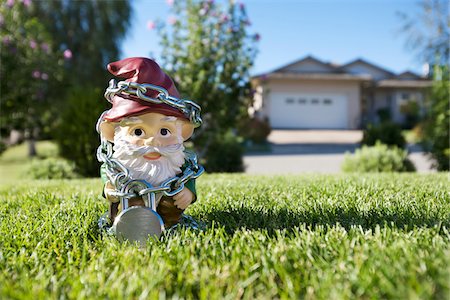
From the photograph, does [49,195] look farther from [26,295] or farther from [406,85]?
[406,85]

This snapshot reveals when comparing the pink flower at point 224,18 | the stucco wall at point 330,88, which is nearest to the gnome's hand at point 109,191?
the pink flower at point 224,18

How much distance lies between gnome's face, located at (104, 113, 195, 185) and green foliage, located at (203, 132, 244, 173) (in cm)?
669

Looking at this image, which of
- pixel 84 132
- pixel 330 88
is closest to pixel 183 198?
pixel 84 132

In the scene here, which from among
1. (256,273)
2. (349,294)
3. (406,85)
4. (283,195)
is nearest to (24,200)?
(283,195)

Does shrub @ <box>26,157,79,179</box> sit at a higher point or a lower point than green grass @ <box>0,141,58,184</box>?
higher

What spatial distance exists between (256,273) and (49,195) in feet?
9.35

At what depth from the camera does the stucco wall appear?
29.1m

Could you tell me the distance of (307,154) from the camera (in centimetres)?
1748

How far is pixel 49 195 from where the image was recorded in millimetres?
3963

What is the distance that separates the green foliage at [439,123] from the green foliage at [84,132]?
279 inches

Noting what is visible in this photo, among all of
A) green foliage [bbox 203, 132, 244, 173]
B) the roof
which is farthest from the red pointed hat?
the roof

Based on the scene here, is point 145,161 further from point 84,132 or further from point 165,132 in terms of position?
point 84,132

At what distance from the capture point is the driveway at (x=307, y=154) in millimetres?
12625

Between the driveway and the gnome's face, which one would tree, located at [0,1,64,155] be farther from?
the gnome's face
